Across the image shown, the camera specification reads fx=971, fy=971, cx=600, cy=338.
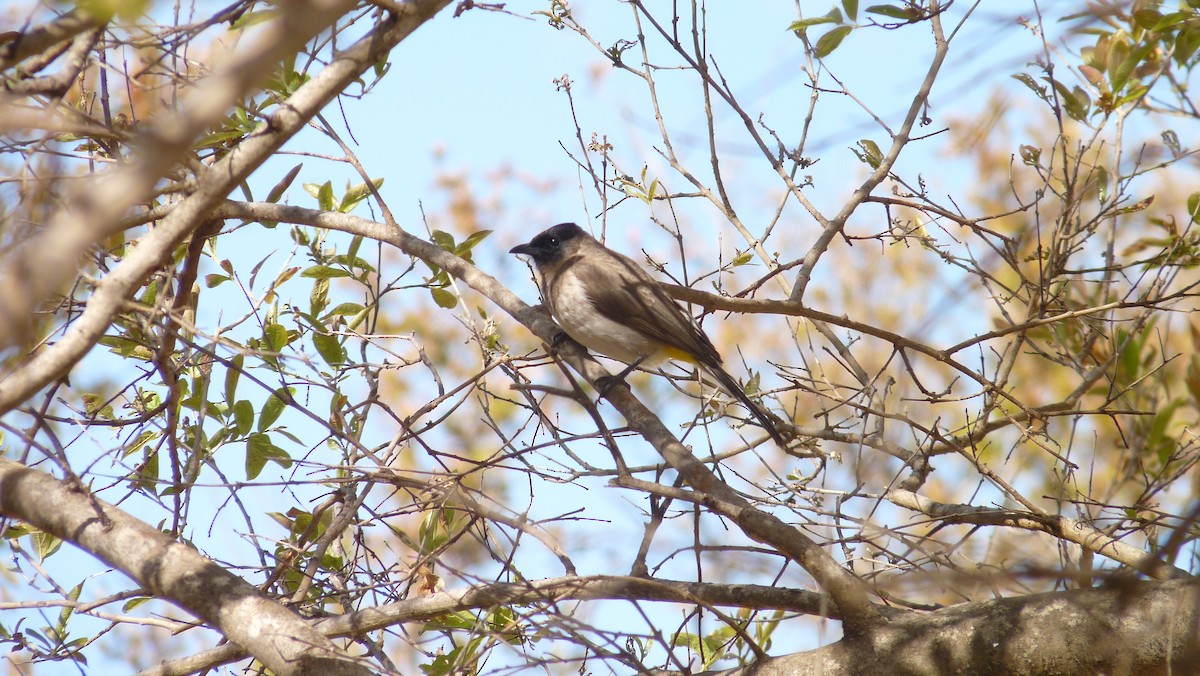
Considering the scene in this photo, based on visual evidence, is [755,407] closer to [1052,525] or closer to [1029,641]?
[1052,525]

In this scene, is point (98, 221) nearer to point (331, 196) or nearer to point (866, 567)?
point (331, 196)

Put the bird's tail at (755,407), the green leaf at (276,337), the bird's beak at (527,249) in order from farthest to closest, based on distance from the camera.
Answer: the bird's beak at (527,249), the bird's tail at (755,407), the green leaf at (276,337)

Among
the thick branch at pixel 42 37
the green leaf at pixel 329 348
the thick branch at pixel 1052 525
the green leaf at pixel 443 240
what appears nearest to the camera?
the thick branch at pixel 42 37

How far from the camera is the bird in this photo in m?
5.36

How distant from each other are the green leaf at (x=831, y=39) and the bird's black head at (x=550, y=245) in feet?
9.26

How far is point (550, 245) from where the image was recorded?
6.46m

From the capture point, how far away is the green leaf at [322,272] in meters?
4.00

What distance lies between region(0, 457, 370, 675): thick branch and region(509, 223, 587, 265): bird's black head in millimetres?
3597

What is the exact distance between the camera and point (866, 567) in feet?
14.5

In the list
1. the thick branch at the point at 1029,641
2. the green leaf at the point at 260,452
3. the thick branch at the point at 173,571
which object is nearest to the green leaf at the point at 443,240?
the green leaf at the point at 260,452

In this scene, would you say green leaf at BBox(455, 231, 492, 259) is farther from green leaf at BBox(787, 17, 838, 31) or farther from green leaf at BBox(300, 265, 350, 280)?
green leaf at BBox(787, 17, 838, 31)

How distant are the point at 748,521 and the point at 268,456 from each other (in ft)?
5.70

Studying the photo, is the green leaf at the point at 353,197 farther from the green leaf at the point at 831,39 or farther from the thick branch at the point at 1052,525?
the thick branch at the point at 1052,525

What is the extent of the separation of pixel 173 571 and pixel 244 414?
0.76m
